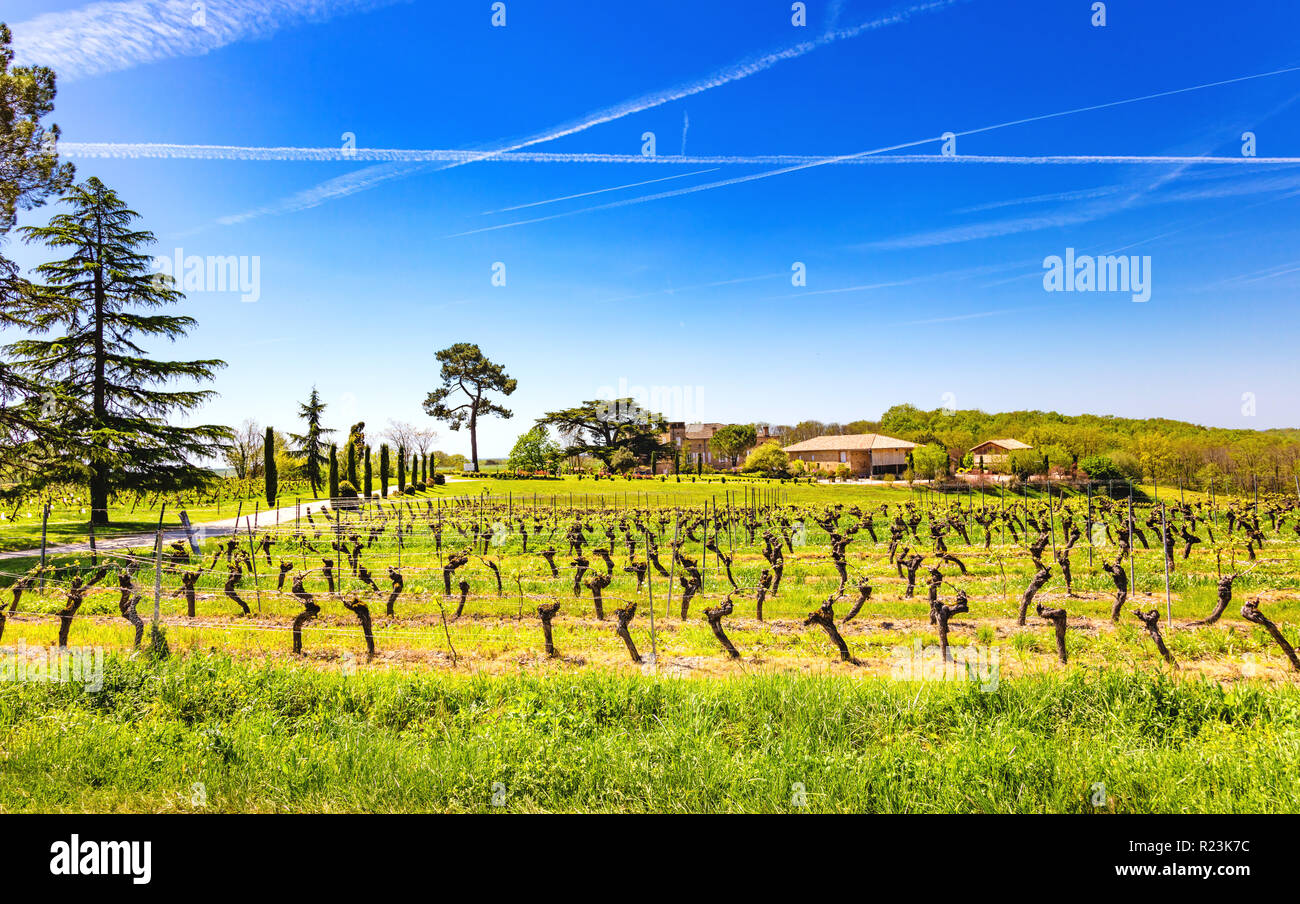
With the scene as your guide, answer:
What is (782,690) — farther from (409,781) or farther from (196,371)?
(196,371)

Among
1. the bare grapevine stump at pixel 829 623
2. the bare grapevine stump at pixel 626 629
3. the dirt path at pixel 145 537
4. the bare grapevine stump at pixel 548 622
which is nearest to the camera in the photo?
the bare grapevine stump at pixel 829 623

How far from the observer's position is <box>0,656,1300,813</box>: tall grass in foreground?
3.96m

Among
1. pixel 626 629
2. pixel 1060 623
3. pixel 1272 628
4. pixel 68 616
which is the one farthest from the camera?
pixel 68 616

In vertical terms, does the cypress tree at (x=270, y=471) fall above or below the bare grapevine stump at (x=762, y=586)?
above

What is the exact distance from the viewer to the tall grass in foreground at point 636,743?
3.96 meters

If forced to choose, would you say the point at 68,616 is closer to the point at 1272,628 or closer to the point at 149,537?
the point at 149,537

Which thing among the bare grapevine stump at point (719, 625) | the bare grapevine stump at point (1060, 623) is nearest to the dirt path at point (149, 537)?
the bare grapevine stump at point (719, 625)

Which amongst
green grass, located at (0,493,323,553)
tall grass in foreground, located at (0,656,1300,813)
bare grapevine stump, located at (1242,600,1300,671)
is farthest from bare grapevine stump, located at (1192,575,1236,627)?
green grass, located at (0,493,323,553)

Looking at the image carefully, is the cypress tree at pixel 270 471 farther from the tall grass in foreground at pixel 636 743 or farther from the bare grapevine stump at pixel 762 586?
the bare grapevine stump at pixel 762 586

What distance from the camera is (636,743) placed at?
472 cm

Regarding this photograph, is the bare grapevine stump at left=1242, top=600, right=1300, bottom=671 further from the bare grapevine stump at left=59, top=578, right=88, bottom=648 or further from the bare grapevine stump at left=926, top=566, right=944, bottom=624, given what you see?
the bare grapevine stump at left=59, top=578, right=88, bottom=648

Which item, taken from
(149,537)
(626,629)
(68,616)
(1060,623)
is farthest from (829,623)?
(149,537)

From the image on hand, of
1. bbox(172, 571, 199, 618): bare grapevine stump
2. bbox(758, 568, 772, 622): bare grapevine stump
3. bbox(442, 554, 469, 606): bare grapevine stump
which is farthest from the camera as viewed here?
bbox(442, 554, 469, 606): bare grapevine stump
